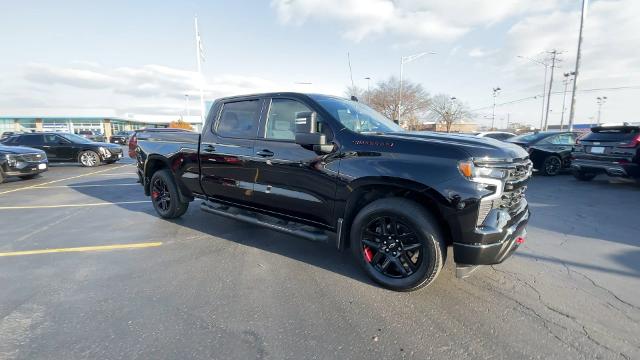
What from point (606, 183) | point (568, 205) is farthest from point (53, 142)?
point (606, 183)

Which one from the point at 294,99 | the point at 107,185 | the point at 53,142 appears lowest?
the point at 107,185

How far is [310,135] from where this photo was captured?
329 centimetres

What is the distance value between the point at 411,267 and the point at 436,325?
0.60 meters

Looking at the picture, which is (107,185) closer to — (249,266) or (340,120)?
(249,266)

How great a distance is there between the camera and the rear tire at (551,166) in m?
10.4

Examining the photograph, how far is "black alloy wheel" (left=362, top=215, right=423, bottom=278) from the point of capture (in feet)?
10.3

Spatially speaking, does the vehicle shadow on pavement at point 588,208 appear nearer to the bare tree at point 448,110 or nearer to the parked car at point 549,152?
the parked car at point 549,152

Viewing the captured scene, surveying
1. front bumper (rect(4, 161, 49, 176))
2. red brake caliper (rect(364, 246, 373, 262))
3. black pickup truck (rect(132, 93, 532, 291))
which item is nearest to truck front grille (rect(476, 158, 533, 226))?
black pickup truck (rect(132, 93, 532, 291))

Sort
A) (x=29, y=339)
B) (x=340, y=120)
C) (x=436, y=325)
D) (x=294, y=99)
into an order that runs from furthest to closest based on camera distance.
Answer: (x=294, y=99) < (x=340, y=120) < (x=436, y=325) < (x=29, y=339)

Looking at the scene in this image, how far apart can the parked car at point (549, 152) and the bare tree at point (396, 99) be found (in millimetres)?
29517

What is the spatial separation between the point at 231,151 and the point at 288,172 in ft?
3.37

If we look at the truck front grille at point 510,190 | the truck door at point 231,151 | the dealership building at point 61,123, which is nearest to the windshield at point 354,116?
the truck door at point 231,151

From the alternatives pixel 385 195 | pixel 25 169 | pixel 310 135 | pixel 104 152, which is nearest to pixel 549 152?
pixel 385 195

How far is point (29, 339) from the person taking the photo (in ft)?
8.13
